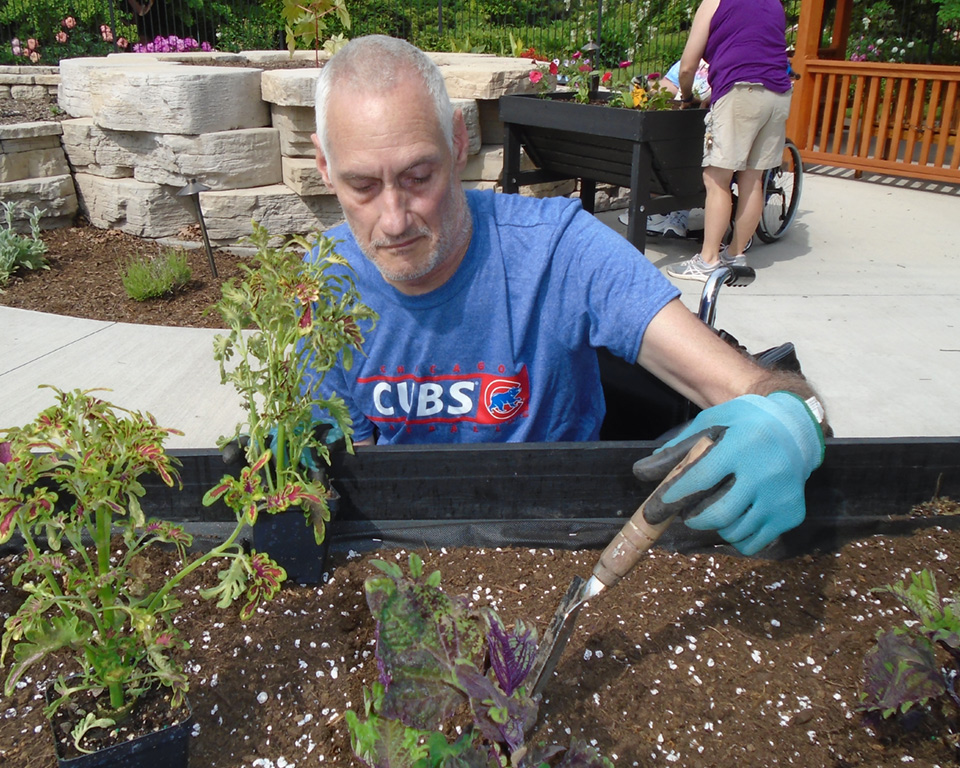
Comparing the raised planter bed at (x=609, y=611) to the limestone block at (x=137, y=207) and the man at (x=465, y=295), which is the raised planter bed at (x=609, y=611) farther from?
the limestone block at (x=137, y=207)

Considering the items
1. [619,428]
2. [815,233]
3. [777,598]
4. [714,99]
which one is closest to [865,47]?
[815,233]

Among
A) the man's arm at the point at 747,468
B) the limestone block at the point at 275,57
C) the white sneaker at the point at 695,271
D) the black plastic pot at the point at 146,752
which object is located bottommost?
the white sneaker at the point at 695,271

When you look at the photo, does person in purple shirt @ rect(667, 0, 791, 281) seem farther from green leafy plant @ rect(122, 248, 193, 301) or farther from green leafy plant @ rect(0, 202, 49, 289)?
green leafy plant @ rect(0, 202, 49, 289)

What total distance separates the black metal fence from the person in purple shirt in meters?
4.84

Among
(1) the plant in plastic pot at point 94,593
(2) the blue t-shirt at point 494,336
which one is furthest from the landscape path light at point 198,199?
(1) the plant in plastic pot at point 94,593

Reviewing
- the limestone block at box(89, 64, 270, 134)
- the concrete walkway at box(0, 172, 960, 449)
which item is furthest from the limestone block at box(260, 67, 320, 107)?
the concrete walkway at box(0, 172, 960, 449)

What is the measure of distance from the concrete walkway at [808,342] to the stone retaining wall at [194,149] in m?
1.24

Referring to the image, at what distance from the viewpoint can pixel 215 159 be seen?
16.3 ft

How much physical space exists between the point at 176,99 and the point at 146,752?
14.8 feet

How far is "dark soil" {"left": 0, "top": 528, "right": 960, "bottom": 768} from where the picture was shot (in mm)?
1169

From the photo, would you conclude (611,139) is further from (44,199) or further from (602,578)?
(602,578)

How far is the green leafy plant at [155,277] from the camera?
4.26 metres

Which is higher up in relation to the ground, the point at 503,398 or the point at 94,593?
the point at 94,593

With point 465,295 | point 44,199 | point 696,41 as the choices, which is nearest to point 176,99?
point 44,199
